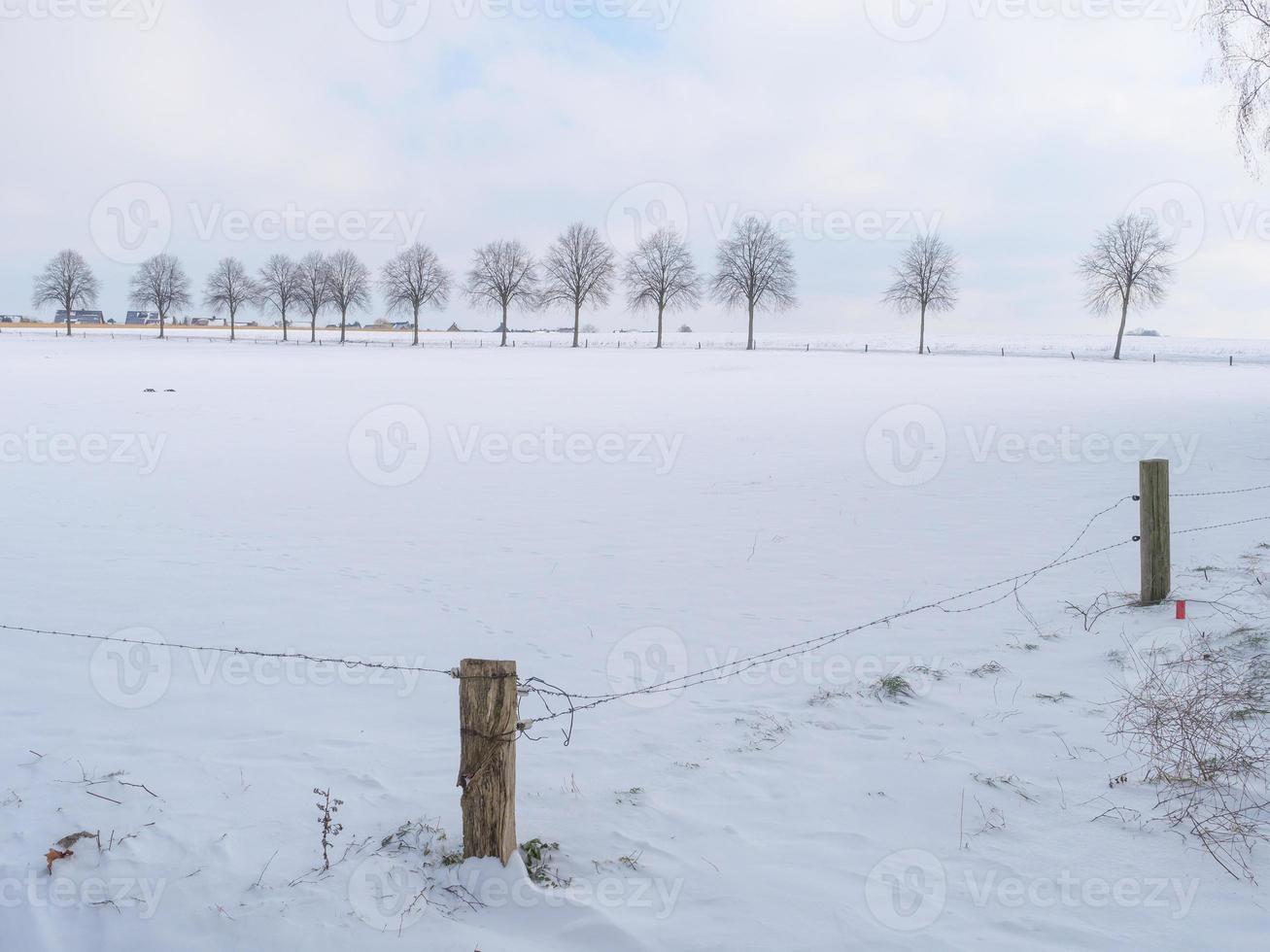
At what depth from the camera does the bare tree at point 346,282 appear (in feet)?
285

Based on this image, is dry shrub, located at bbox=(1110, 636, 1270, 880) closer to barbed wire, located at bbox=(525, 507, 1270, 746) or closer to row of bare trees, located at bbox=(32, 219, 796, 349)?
barbed wire, located at bbox=(525, 507, 1270, 746)

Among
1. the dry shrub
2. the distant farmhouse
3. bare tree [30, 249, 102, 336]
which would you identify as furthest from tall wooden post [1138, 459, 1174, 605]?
the distant farmhouse

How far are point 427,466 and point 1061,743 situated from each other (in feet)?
48.4

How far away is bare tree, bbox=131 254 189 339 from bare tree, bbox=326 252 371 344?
19.9 meters

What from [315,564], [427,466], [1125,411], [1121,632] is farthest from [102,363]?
[1121,632]

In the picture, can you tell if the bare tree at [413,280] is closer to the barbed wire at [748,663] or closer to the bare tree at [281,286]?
the bare tree at [281,286]

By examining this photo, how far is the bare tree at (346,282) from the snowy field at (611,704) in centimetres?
7330

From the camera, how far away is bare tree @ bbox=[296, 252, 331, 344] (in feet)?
284

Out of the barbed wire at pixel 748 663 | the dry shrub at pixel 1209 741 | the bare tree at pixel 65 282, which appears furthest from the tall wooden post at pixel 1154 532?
the bare tree at pixel 65 282

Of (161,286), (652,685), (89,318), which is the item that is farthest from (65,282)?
(652,685)

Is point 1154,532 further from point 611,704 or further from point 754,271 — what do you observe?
point 754,271

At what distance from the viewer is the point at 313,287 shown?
284ft

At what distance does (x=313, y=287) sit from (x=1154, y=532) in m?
90.0

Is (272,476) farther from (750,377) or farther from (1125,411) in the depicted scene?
(750,377)
